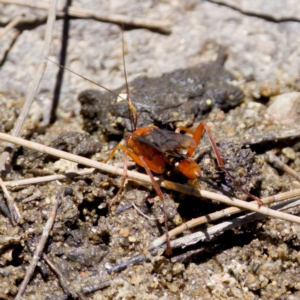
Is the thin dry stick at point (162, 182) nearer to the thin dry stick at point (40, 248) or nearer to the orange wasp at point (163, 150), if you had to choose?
the orange wasp at point (163, 150)

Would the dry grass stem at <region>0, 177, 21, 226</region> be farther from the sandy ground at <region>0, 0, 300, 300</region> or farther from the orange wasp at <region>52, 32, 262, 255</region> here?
the orange wasp at <region>52, 32, 262, 255</region>

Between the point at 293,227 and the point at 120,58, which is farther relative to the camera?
the point at 120,58

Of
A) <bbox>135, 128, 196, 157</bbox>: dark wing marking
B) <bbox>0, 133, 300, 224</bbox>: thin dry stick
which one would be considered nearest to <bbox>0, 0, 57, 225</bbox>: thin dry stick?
<bbox>0, 133, 300, 224</bbox>: thin dry stick

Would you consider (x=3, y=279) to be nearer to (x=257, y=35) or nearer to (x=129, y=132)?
(x=129, y=132)

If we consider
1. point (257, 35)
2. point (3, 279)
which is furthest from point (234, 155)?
point (3, 279)

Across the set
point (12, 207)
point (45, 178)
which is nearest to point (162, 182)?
point (45, 178)
